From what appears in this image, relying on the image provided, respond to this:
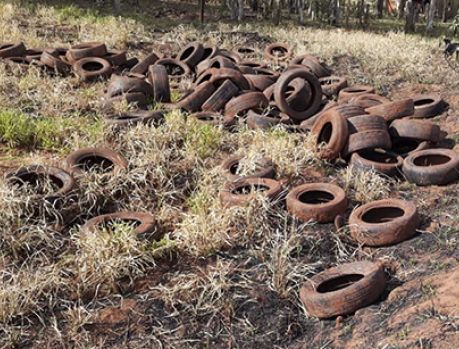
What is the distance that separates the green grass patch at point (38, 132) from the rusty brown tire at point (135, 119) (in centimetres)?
22

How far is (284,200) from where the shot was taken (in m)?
5.91

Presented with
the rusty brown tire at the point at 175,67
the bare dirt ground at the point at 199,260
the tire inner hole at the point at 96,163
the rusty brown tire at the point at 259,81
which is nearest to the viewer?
the bare dirt ground at the point at 199,260

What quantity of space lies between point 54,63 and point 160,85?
245cm

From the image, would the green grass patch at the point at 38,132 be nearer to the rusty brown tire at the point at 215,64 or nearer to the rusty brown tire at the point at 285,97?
the rusty brown tire at the point at 285,97

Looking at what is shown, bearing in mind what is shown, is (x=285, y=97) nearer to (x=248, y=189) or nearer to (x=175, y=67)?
(x=248, y=189)

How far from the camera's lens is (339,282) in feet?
15.7

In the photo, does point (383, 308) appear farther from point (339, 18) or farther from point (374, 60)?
point (339, 18)

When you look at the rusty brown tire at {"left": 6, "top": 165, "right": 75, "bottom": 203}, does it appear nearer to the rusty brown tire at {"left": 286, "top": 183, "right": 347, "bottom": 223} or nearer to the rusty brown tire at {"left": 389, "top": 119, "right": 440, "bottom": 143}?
the rusty brown tire at {"left": 286, "top": 183, "right": 347, "bottom": 223}

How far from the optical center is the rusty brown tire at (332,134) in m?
6.82

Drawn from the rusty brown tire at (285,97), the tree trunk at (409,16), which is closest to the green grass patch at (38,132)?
the rusty brown tire at (285,97)

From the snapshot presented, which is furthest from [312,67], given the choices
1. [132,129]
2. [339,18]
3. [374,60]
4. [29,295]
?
[339,18]

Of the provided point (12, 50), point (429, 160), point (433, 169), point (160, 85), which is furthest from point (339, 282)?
point (12, 50)

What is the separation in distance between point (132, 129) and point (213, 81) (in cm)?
219

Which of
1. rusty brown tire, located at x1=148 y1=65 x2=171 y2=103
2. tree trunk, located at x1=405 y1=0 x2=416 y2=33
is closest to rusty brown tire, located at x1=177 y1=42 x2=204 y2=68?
rusty brown tire, located at x1=148 y1=65 x2=171 y2=103
